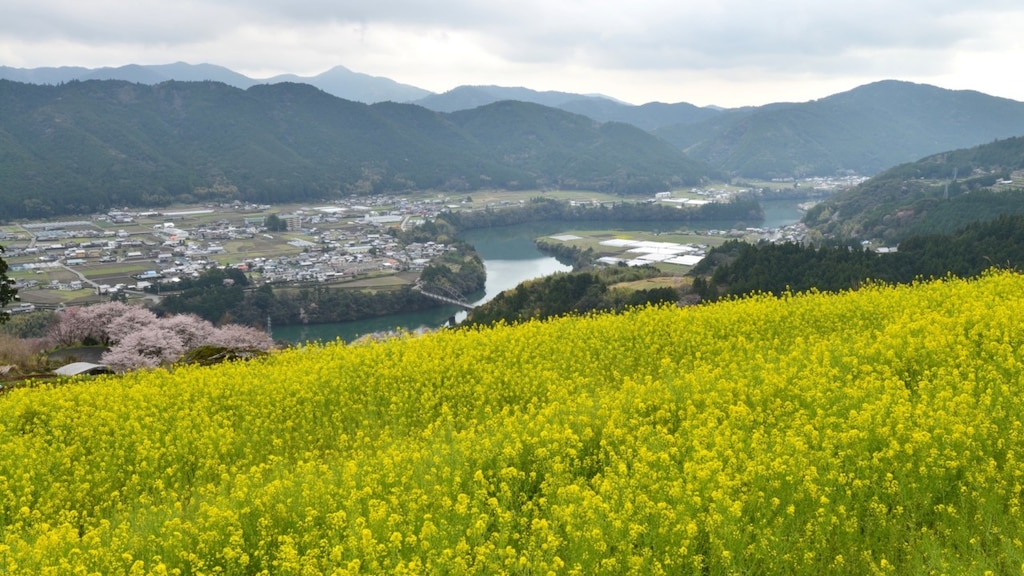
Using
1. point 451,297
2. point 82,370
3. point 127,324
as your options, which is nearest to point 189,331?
point 127,324

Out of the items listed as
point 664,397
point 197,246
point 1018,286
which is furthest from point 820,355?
point 197,246

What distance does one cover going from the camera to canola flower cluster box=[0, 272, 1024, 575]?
6.30m

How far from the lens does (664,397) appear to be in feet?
33.3

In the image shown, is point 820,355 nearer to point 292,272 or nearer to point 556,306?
point 556,306

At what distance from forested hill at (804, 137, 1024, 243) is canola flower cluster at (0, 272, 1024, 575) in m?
86.0

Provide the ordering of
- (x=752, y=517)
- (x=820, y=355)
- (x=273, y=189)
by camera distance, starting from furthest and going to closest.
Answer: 1. (x=273, y=189)
2. (x=820, y=355)
3. (x=752, y=517)

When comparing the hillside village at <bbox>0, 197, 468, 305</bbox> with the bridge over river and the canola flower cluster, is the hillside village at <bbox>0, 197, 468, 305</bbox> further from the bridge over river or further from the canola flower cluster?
the canola flower cluster

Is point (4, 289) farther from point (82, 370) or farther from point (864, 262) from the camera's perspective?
point (864, 262)

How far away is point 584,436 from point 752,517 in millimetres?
2672

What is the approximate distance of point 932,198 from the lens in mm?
107438

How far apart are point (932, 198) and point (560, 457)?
11894 cm

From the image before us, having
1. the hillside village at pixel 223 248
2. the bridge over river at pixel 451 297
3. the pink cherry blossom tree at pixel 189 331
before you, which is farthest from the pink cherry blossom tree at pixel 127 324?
the bridge over river at pixel 451 297

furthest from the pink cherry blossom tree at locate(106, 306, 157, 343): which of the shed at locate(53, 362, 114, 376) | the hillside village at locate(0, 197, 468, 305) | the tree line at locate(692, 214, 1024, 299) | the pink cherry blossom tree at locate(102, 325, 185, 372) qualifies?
the hillside village at locate(0, 197, 468, 305)

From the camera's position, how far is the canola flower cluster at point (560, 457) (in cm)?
630
